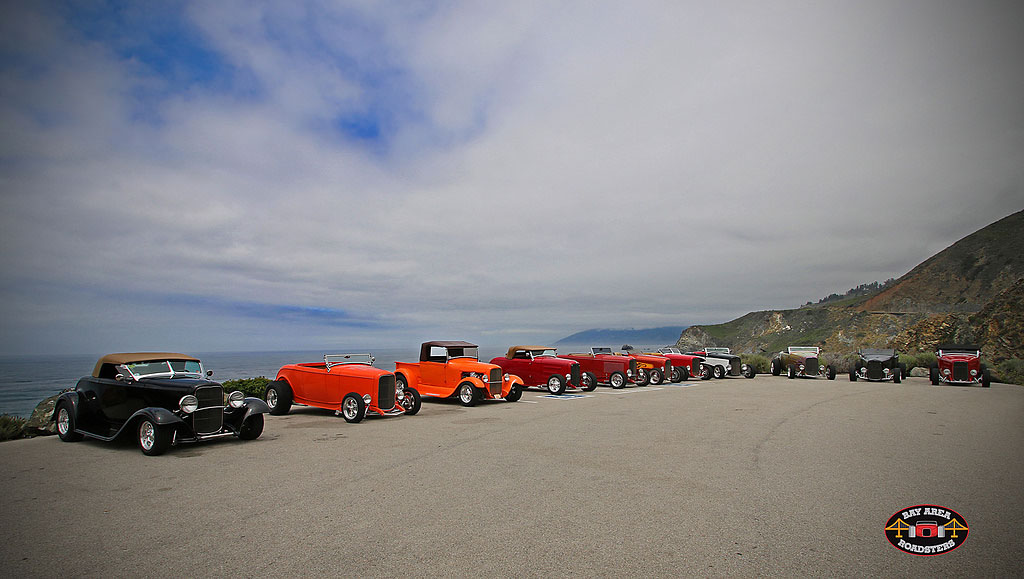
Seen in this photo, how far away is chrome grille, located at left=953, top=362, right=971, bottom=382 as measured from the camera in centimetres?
2294

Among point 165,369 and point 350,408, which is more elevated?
point 165,369

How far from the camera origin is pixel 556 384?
20094mm

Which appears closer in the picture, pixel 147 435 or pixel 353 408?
→ pixel 147 435

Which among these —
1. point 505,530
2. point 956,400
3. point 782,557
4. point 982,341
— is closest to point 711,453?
point 782,557

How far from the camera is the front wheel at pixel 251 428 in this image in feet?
31.5

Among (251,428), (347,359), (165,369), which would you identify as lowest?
(251,428)

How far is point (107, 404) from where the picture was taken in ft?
31.0

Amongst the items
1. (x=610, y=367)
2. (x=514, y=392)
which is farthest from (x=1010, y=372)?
(x=514, y=392)

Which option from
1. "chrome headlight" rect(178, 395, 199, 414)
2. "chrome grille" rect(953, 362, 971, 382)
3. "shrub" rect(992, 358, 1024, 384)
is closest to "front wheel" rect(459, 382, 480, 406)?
"chrome headlight" rect(178, 395, 199, 414)

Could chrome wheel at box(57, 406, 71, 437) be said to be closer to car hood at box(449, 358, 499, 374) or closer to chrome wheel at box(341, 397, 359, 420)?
chrome wheel at box(341, 397, 359, 420)

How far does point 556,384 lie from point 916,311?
6451 centimetres

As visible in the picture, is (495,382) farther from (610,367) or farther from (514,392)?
(610,367)

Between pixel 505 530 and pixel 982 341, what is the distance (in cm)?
4179

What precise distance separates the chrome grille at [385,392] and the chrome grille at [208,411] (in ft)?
12.6
